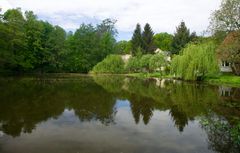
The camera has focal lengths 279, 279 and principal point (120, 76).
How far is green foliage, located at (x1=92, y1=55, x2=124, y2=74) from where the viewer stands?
58669 millimetres

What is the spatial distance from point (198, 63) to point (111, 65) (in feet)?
95.8

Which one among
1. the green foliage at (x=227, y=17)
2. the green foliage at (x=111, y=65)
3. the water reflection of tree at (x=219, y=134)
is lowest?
the water reflection of tree at (x=219, y=134)

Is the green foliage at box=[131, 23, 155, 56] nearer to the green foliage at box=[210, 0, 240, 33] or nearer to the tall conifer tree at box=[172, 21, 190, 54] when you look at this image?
the tall conifer tree at box=[172, 21, 190, 54]

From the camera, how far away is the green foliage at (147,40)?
74312 millimetres

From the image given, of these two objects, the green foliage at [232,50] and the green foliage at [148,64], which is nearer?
the green foliage at [232,50]

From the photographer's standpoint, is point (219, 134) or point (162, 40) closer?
point (219, 134)

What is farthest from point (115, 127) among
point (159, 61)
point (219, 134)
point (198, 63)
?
point (159, 61)

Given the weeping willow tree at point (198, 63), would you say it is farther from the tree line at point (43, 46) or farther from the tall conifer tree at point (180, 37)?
the tall conifer tree at point (180, 37)

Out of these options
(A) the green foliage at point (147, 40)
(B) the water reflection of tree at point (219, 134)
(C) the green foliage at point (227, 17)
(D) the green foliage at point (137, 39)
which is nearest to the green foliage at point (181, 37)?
(A) the green foliage at point (147, 40)

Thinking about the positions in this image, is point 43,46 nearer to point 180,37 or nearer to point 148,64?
point 148,64

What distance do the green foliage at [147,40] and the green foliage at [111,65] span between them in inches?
620

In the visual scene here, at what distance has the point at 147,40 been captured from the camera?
74.9m

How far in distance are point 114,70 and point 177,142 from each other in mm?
51249

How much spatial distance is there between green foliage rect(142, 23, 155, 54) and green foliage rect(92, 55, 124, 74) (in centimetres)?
1576
